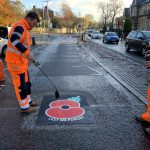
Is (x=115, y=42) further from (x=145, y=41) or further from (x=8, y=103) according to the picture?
(x=8, y=103)

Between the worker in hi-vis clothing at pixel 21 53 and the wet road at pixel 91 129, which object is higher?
the worker in hi-vis clothing at pixel 21 53

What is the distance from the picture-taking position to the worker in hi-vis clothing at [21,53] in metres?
5.58

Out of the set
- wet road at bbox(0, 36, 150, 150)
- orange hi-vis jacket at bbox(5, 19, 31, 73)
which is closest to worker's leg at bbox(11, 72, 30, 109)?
orange hi-vis jacket at bbox(5, 19, 31, 73)

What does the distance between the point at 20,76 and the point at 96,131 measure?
201 cm

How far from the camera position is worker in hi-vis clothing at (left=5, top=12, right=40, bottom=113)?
18.3 ft

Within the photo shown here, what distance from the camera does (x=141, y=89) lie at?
8.23m

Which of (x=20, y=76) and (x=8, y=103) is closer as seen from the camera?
(x=20, y=76)

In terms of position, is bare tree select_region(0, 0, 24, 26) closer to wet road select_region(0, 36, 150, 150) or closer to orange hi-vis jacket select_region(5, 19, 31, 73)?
wet road select_region(0, 36, 150, 150)

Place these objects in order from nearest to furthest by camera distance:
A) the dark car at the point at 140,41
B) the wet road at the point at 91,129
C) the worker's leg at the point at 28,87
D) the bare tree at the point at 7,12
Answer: the wet road at the point at 91,129, the worker's leg at the point at 28,87, the dark car at the point at 140,41, the bare tree at the point at 7,12

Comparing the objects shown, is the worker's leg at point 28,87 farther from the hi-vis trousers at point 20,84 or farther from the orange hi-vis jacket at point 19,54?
the orange hi-vis jacket at point 19,54

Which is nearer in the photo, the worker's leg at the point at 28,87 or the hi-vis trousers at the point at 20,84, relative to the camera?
the hi-vis trousers at the point at 20,84

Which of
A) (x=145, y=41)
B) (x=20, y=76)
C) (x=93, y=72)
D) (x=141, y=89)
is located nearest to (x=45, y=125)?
(x=20, y=76)

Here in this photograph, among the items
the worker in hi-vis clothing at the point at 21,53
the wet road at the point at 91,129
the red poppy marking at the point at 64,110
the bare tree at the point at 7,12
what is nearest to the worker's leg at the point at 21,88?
the worker in hi-vis clothing at the point at 21,53

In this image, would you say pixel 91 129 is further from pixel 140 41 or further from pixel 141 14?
pixel 141 14
